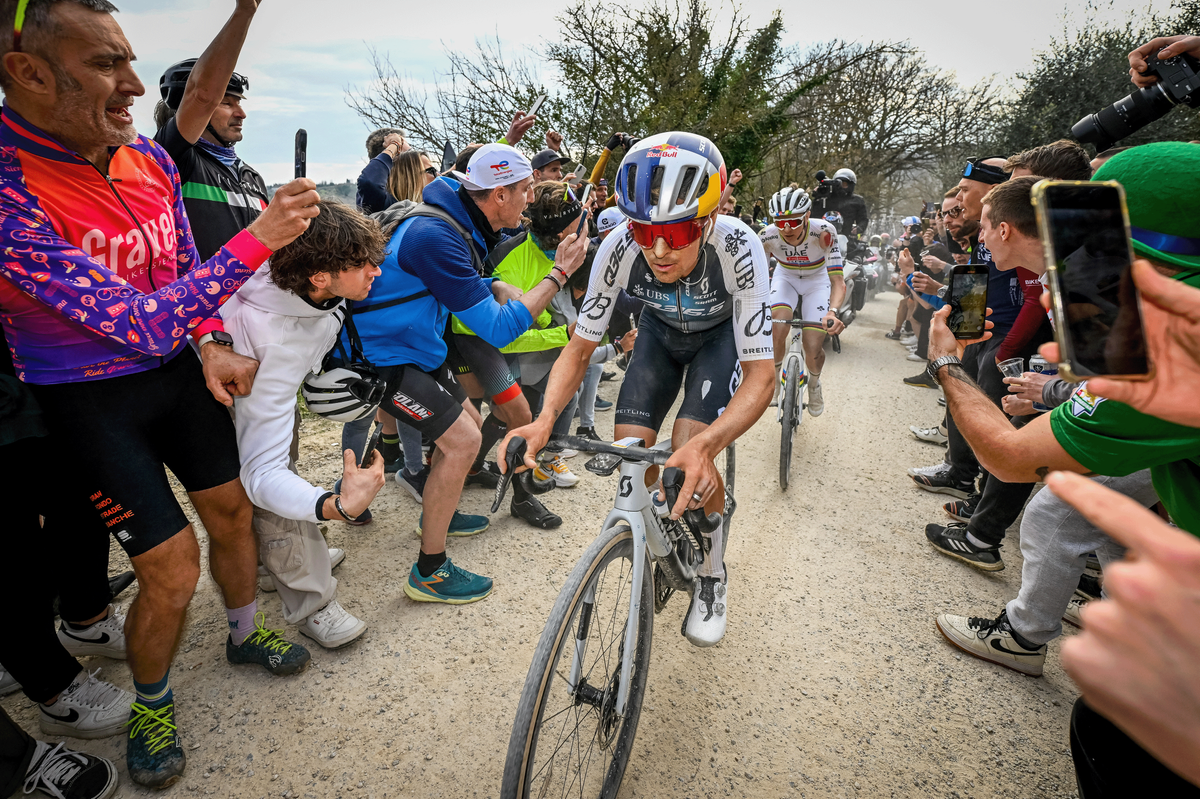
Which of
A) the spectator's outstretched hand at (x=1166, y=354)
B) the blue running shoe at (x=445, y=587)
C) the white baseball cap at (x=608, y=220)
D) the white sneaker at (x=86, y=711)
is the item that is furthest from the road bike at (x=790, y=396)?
the white sneaker at (x=86, y=711)

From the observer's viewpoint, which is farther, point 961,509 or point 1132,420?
point 961,509

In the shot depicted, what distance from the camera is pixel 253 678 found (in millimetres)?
2762

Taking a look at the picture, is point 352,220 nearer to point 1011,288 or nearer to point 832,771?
point 832,771

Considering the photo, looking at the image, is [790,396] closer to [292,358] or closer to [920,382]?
[292,358]

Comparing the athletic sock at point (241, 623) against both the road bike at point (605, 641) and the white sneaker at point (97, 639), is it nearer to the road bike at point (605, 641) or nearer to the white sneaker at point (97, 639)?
the white sneaker at point (97, 639)

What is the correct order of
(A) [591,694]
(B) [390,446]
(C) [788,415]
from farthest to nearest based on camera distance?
(C) [788,415]
(B) [390,446]
(A) [591,694]

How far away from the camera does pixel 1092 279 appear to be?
2.84ft

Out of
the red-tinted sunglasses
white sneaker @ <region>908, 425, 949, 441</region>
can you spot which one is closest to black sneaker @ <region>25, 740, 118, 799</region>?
the red-tinted sunglasses

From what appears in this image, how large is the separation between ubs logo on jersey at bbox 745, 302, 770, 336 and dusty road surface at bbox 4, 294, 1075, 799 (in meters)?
1.77

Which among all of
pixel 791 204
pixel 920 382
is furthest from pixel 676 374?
pixel 920 382

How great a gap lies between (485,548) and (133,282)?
2.56 metres

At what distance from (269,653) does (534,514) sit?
193 cm

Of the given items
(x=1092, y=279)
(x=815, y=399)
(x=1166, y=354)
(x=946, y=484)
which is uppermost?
Result: (x=1092, y=279)

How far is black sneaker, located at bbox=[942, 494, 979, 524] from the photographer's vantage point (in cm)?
435
